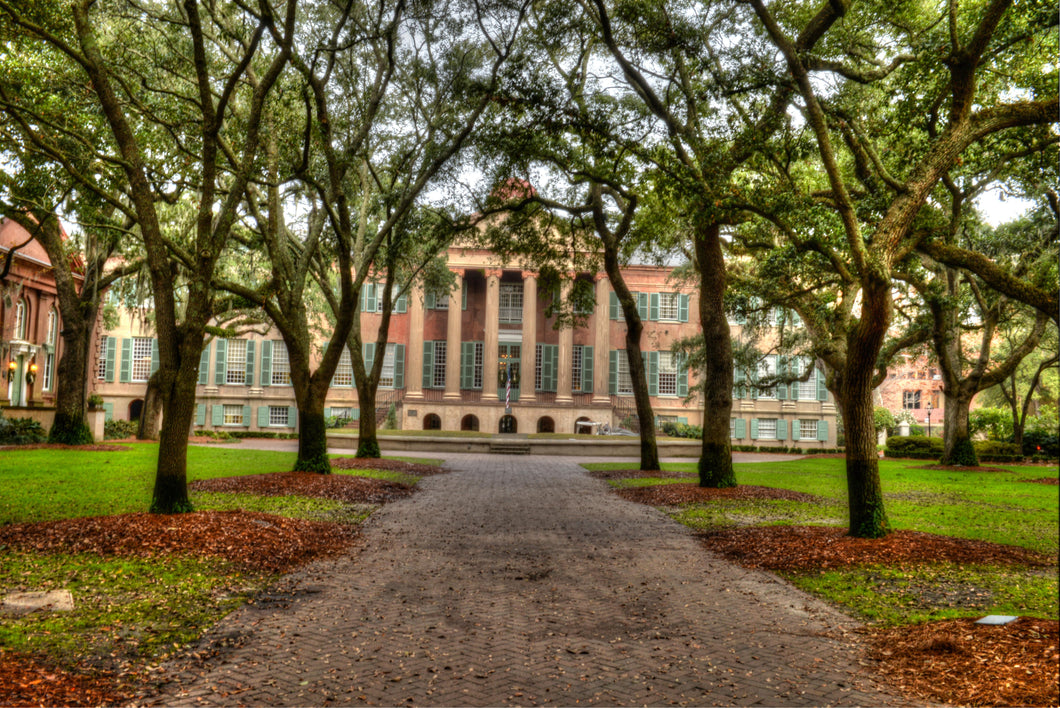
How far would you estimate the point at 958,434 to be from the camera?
23328mm

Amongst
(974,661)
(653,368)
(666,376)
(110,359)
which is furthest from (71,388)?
(666,376)

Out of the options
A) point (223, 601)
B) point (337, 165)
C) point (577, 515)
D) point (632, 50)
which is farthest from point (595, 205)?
point (223, 601)

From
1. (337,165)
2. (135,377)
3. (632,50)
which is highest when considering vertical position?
(632,50)

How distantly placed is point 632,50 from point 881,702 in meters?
9.98

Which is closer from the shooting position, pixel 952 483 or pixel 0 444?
pixel 952 483

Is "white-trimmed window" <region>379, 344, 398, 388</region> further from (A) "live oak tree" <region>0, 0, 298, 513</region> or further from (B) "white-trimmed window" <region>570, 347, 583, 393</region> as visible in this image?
(A) "live oak tree" <region>0, 0, 298, 513</region>

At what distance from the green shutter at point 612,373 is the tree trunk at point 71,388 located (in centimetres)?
2424

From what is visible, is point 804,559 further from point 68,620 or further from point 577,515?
point 68,620

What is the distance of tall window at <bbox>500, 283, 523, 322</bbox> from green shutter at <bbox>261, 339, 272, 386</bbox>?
12.2 metres

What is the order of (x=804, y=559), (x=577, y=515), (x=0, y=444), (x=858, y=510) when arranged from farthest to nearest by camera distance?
(x=0, y=444) < (x=577, y=515) < (x=858, y=510) < (x=804, y=559)

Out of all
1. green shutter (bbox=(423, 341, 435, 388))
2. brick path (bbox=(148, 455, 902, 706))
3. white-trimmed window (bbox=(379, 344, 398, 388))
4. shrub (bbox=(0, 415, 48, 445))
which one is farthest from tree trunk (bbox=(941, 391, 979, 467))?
shrub (bbox=(0, 415, 48, 445))

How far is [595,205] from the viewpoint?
1678 centimetres

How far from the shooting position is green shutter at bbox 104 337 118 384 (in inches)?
1485

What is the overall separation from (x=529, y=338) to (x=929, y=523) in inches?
1108
